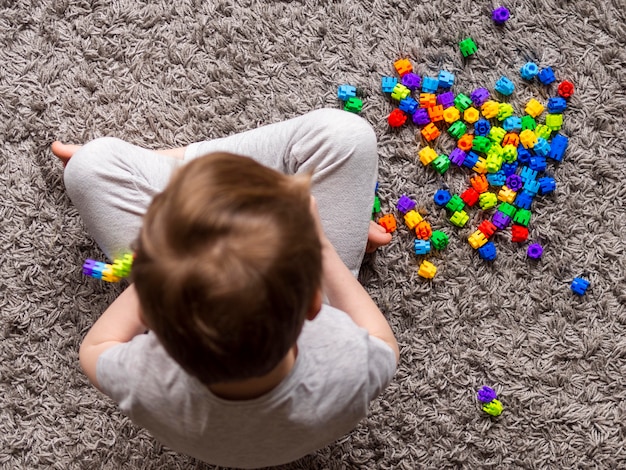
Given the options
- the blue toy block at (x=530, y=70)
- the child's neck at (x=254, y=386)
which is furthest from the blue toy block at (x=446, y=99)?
the child's neck at (x=254, y=386)

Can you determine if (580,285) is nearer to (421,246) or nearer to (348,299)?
(421,246)

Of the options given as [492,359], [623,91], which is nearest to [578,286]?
[492,359]

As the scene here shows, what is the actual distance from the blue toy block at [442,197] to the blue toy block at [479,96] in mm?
154

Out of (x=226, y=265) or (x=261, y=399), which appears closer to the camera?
(x=226, y=265)

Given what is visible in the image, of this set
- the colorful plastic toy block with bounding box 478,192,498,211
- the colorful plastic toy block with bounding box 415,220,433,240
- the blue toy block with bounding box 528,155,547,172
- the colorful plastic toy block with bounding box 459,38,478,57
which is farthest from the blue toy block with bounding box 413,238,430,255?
the colorful plastic toy block with bounding box 459,38,478,57

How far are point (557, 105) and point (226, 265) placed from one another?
0.74 metres

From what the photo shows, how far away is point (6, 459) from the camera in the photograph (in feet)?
3.42

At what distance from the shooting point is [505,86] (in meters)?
1.04

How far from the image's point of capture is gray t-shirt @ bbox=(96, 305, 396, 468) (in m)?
0.68

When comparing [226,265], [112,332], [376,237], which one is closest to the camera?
[226,265]

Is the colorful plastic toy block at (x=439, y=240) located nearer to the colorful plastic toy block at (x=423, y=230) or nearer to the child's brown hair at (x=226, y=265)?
the colorful plastic toy block at (x=423, y=230)

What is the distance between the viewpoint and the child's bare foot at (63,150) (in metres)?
1.00

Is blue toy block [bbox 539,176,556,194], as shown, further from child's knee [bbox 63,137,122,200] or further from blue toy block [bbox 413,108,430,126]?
child's knee [bbox 63,137,122,200]

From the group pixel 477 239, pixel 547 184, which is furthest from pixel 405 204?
pixel 547 184
